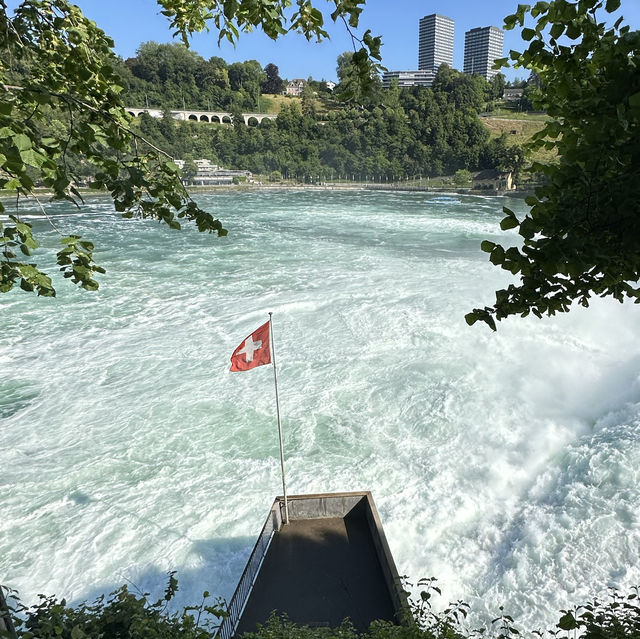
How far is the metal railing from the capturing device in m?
5.52

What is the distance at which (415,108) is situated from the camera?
109 metres

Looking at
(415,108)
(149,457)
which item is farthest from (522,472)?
(415,108)

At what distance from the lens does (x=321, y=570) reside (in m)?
6.80

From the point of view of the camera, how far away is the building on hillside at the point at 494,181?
3125 inches

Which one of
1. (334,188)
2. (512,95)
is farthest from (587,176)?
(512,95)

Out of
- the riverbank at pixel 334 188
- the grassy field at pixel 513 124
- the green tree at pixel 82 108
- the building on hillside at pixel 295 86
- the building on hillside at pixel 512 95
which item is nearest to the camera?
the green tree at pixel 82 108

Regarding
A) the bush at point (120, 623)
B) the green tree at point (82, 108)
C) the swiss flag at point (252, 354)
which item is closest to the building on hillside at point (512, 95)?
the swiss flag at point (252, 354)

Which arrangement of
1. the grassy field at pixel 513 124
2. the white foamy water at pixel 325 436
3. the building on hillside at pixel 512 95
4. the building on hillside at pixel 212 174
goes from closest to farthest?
the white foamy water at pixel 325 436 → the building on hillside at pixel 212 174 → the grassy field at pixel 513 124 → the building on hillside at pixel 512 95

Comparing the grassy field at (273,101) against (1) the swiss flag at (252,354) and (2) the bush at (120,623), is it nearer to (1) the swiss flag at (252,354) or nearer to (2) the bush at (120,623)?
(1) the swiss flag at (252,354)

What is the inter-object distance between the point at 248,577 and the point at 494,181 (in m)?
84.7

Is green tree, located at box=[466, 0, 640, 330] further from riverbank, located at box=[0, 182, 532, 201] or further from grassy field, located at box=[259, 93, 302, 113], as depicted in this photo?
grassy field, located at box=[259, 93, 302, 113]

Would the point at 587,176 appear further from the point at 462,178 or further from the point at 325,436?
the point at 462,178

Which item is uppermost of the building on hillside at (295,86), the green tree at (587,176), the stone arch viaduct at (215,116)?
the building on hillside at (295,86)

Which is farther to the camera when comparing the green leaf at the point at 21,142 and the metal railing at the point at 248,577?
the metal railing at the point at 248,577
